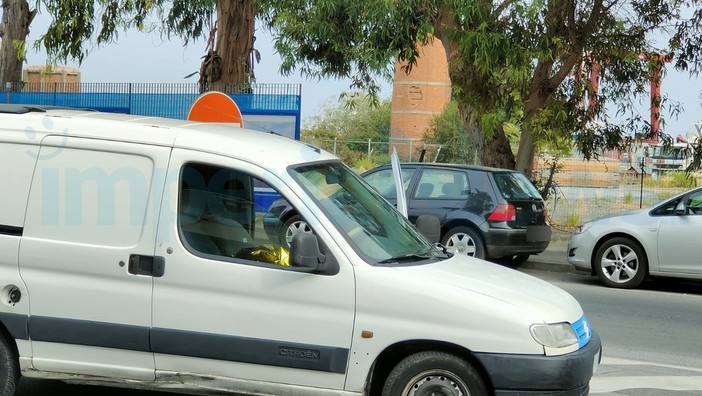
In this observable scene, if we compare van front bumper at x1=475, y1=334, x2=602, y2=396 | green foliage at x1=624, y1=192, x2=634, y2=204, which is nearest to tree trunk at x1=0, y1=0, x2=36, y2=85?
green foliage at x1=624, y1=192, x2=634, y2=204

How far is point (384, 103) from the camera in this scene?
284ft

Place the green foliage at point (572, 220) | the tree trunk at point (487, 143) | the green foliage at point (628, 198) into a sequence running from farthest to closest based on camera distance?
the green foliage at point (628, 198)
the green foliage at point (572, 220)
the tree trunk at point (487, 143)

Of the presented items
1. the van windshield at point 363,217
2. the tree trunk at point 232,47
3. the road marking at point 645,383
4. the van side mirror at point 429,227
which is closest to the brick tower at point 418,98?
the tree trunk at point 232,47

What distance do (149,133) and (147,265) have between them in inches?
30.6

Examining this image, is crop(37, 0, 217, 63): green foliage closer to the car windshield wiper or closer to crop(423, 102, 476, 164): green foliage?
the car windshield wiper

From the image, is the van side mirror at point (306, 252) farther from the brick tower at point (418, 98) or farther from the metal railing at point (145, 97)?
the brick tower at point (418, 98)

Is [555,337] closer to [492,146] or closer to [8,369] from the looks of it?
[8,369]

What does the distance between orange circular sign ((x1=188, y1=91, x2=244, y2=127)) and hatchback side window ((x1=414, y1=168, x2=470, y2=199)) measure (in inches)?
149

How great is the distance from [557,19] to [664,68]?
2.64 metres

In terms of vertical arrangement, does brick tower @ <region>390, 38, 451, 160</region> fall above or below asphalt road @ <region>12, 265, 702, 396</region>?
above

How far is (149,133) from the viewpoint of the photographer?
569cm

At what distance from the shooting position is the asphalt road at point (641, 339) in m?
7.08

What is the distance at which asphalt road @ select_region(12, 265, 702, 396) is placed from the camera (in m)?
7.08

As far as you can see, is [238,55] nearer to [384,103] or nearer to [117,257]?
[117,257]
